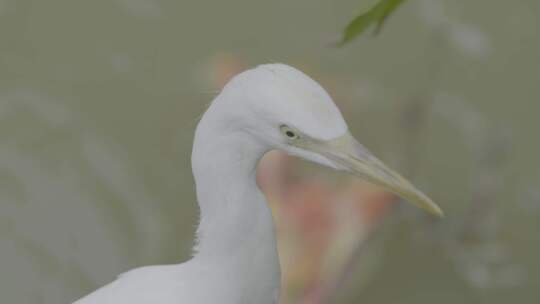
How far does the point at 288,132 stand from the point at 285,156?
2.77 feet

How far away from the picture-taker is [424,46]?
164 cm

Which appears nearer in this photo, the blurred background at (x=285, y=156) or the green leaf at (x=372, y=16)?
the green leaf at (x=372, y=16)

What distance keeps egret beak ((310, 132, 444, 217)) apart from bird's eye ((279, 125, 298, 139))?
15 mm

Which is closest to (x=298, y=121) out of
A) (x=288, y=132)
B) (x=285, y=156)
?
(x=288, y=132)

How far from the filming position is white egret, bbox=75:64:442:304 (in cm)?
58

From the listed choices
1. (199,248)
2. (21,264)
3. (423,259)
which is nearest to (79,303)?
(199,248)

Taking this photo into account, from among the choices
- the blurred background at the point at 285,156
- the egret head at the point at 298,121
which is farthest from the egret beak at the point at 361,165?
the blurred background at the point at 285,156

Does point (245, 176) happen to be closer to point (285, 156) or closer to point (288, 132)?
point (288, 132)

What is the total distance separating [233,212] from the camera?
0.64 metres

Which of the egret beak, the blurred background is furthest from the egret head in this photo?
the blurred background

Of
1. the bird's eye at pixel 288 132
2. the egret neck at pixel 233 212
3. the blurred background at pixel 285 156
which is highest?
the bird's eye at pixel 288 132

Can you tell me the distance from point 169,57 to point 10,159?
352 mm

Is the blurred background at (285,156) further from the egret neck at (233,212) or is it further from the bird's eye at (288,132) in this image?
the bird's eye at (288,132)

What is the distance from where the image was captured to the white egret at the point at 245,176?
575 mm
